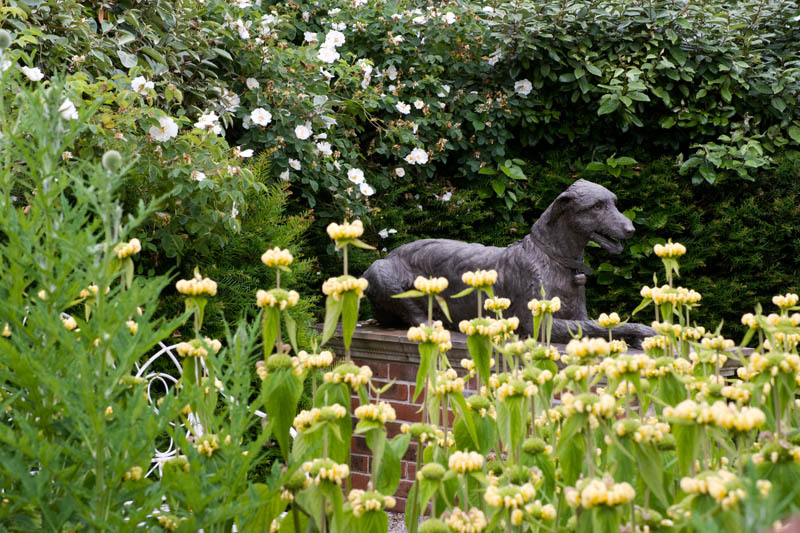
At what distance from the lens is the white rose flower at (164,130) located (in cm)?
331

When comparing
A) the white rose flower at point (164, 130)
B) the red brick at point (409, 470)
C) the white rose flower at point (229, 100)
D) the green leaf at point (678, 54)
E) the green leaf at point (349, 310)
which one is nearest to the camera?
the green leaf at point (349, 310)

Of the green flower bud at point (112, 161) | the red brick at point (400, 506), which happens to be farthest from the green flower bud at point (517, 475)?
the red brick at point (400, 506)

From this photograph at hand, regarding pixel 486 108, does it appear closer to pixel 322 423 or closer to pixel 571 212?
pixel 571 212

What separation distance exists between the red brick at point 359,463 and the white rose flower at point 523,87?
287 cm

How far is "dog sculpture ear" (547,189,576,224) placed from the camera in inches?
149

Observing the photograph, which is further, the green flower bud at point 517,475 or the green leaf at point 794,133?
the green leaf at point 794,133

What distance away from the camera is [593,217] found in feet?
12.3

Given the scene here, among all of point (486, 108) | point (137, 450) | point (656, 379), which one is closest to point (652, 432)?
point (656, 379)

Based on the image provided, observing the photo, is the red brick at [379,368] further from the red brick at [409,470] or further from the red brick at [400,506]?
the red brick at [400,506]

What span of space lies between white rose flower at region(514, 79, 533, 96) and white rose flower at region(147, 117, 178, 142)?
9.82ft

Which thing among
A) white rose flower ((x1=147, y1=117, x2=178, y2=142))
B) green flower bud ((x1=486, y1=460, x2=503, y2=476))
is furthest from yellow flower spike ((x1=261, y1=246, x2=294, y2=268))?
white rose flower ((x1=147, y1=117, x2=178, y2=142))

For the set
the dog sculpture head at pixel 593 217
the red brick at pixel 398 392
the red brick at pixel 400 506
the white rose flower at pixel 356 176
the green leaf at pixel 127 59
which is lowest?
the red brick at pixel 400 506

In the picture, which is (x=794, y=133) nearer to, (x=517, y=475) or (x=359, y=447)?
(x=359, y=447)

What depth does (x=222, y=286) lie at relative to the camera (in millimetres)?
3646
